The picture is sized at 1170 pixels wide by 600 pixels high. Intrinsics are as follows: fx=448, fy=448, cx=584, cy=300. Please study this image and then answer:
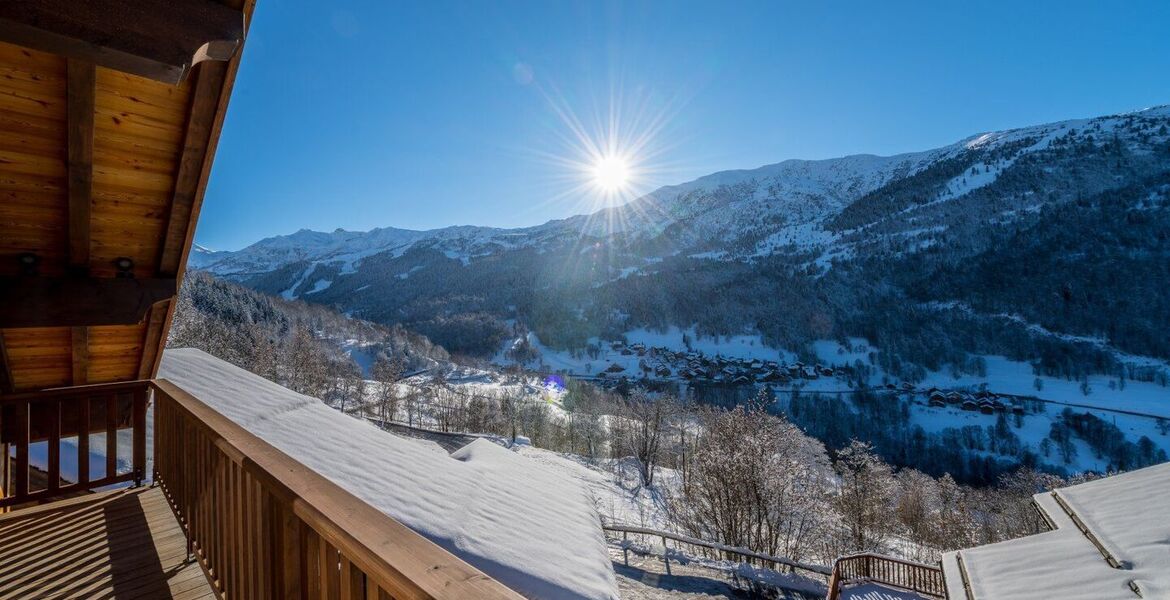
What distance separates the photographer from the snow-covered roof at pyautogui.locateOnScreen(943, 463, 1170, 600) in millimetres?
4402

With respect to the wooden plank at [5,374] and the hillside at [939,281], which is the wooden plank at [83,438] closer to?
the wooden plank at [5,374]

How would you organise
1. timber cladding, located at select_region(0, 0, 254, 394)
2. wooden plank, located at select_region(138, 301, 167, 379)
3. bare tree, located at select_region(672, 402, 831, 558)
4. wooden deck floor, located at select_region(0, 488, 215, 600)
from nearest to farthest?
timber cladding, located at select_region(0, 0, 254, 394) < wooden deck floor, located at select_region(0, 488, 215, 600) < wooden plank, located at select_region(138, 301, 167, 379) < bare tree, located at select_region(672, 402, 831, 558)

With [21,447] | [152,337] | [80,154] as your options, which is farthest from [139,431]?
[80,154]

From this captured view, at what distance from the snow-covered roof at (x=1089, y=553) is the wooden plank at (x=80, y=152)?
28.6 ft

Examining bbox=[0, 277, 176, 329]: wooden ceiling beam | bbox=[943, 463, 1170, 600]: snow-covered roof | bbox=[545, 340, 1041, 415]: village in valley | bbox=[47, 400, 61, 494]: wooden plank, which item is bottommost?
bbox=[545, 340, 1041, 415]: village in valley

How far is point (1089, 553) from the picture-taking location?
202 inches

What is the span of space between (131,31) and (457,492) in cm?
274

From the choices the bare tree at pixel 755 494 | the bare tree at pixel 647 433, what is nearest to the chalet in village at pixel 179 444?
the bare tree at pixel 755 494

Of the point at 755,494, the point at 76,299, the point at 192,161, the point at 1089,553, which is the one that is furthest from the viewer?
the point at 755,494

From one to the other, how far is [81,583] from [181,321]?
3153 centimetres

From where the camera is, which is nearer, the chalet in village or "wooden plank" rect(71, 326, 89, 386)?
the chalet in village

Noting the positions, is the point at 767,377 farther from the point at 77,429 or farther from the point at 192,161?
the point at 192,161

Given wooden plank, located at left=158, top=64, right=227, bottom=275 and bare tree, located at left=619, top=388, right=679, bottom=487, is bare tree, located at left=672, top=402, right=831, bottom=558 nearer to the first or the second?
bare tree, located at left=619, top=388, right=679, bottom=487

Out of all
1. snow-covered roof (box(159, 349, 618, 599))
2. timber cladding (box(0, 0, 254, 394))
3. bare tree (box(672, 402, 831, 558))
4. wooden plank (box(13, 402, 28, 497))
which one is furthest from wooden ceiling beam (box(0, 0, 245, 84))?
bare tree (box(672, 402, 831, 558))
